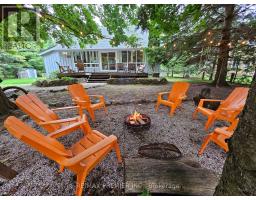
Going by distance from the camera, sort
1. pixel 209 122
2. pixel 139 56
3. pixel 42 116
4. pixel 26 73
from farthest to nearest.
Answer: pixel 26 73 → pixel 139 56 → pixel 209 122 → pixel 42 116

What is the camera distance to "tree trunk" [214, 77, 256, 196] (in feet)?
2.51

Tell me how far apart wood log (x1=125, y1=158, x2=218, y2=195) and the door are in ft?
43.0

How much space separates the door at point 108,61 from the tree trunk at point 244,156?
13.7m

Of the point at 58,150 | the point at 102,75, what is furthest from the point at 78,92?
the point at 102,75

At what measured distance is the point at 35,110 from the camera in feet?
7.37

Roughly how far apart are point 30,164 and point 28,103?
105 cm

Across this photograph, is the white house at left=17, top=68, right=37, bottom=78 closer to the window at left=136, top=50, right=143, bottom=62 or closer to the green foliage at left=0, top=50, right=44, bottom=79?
the green foliage at left=0, top=50, right=44, bottom=79

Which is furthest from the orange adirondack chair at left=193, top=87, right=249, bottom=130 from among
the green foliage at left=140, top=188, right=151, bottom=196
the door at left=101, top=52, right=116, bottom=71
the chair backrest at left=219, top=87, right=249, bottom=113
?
the door at left=101, top=52, right=116, bottom=71

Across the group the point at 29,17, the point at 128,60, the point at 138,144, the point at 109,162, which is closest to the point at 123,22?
the point at 29,17

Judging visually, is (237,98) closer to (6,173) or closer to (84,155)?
(84,155)

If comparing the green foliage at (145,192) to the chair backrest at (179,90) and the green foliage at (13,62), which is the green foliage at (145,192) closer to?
the chair backrest at (179,90)

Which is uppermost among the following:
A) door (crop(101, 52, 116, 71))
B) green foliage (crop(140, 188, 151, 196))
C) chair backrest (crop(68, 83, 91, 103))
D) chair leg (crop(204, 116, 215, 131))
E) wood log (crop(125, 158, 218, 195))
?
door (crop(101, 52, 116, 71))

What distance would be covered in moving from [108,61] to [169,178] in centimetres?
1360

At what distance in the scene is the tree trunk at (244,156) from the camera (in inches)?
30.1
